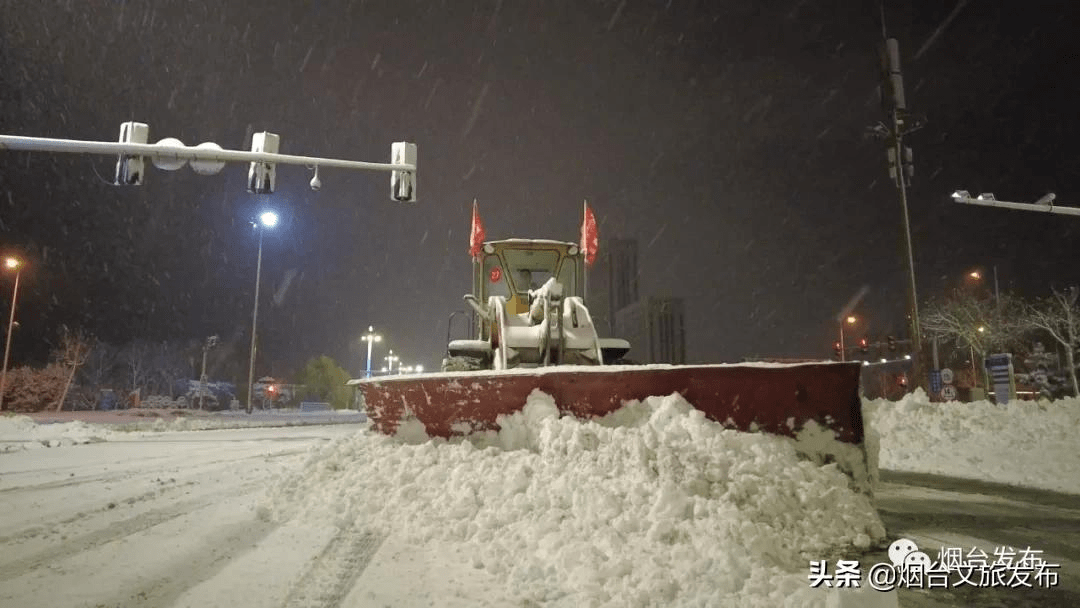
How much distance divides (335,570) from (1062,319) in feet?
118

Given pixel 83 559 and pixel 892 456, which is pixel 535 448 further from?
pixel 892 456

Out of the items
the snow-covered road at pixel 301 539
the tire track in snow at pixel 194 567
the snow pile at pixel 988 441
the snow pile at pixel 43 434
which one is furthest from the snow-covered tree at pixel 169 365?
the snow pile at pixel 988 441

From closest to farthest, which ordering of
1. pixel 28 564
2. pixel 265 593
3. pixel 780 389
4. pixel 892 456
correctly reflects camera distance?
pixel 265 593 → pixel 28 564 → pixel 780 389 → pixel 892 456

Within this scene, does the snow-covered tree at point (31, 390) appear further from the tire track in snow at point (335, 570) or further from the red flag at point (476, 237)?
the tire track in snow at point (335, 570)

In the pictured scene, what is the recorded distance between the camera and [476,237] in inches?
352

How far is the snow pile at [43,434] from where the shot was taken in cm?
1263

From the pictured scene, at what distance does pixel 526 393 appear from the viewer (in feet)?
16.8

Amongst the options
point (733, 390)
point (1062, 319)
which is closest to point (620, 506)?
point (733, 390)

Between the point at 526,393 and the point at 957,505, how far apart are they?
4862mm

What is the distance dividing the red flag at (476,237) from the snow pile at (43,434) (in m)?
10.5

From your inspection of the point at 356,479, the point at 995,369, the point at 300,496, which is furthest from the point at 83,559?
the point at 995,369

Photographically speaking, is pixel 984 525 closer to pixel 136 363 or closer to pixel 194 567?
pixel 194 567

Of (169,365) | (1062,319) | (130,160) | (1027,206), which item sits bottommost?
(169,365)

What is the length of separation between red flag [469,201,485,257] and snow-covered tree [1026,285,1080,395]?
103 feet
